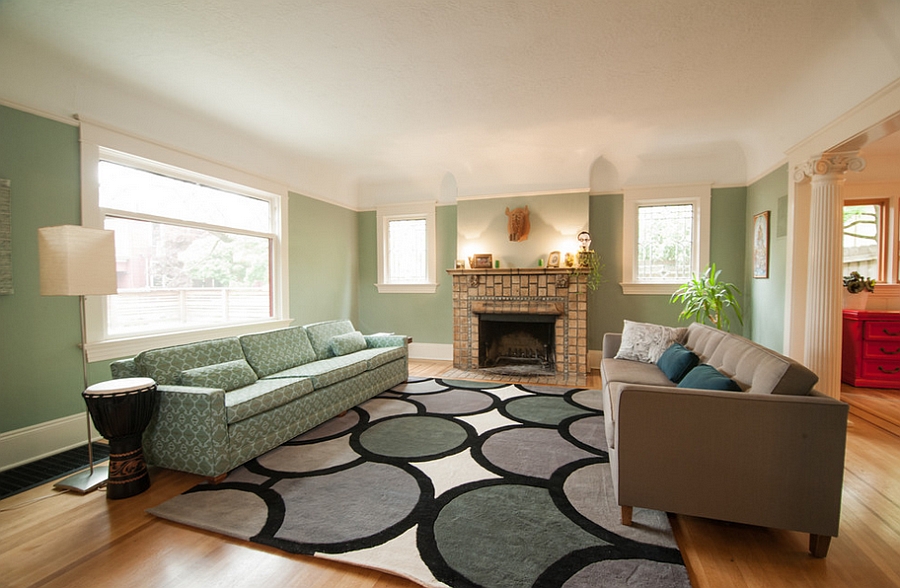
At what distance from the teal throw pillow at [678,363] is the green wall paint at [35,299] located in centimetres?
450

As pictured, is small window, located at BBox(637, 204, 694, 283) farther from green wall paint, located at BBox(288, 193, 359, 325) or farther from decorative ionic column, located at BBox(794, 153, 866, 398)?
green wall paint, located at BBox(288, 193, 359, 325)

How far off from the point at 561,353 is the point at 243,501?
3.94 m

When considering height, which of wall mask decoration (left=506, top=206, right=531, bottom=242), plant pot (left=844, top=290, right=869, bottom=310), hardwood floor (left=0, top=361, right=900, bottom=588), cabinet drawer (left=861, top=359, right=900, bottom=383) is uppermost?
wall mask decoration (left=506, top=206, right=531, bottom=242)

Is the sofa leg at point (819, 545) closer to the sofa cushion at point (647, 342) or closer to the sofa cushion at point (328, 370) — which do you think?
the sofa cushion at point (647, 342)

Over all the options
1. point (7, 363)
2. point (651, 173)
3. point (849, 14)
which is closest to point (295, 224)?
point (7, 363)

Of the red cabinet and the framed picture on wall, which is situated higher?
the framed picture on wall

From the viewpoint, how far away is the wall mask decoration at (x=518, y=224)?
531cm

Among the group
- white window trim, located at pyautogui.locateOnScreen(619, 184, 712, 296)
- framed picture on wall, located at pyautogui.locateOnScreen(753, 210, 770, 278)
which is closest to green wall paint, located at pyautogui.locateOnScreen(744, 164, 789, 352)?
framed picture on wall, located at pyautogui.locateOnScreen(753, 210, 770, 278)

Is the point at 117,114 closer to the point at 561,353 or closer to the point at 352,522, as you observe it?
the point at 352,522

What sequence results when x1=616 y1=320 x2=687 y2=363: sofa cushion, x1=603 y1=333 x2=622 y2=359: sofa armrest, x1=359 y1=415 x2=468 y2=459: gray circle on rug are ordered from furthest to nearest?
x1=603 y1=333 x2=622 y2=359: sofa armrest
x1=616 y1=320 x2=687 y2=363: sofa cushion
x1=359 y1=415 x2=468 y2=459: gray circle on rug

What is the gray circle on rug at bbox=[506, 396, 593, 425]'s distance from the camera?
134 inches

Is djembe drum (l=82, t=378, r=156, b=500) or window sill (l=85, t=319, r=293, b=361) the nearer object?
djembe drum (l=82, t=378, r=156, b=500)

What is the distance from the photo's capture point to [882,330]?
4.34 meters

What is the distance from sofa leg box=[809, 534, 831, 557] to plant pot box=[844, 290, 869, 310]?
436cm
